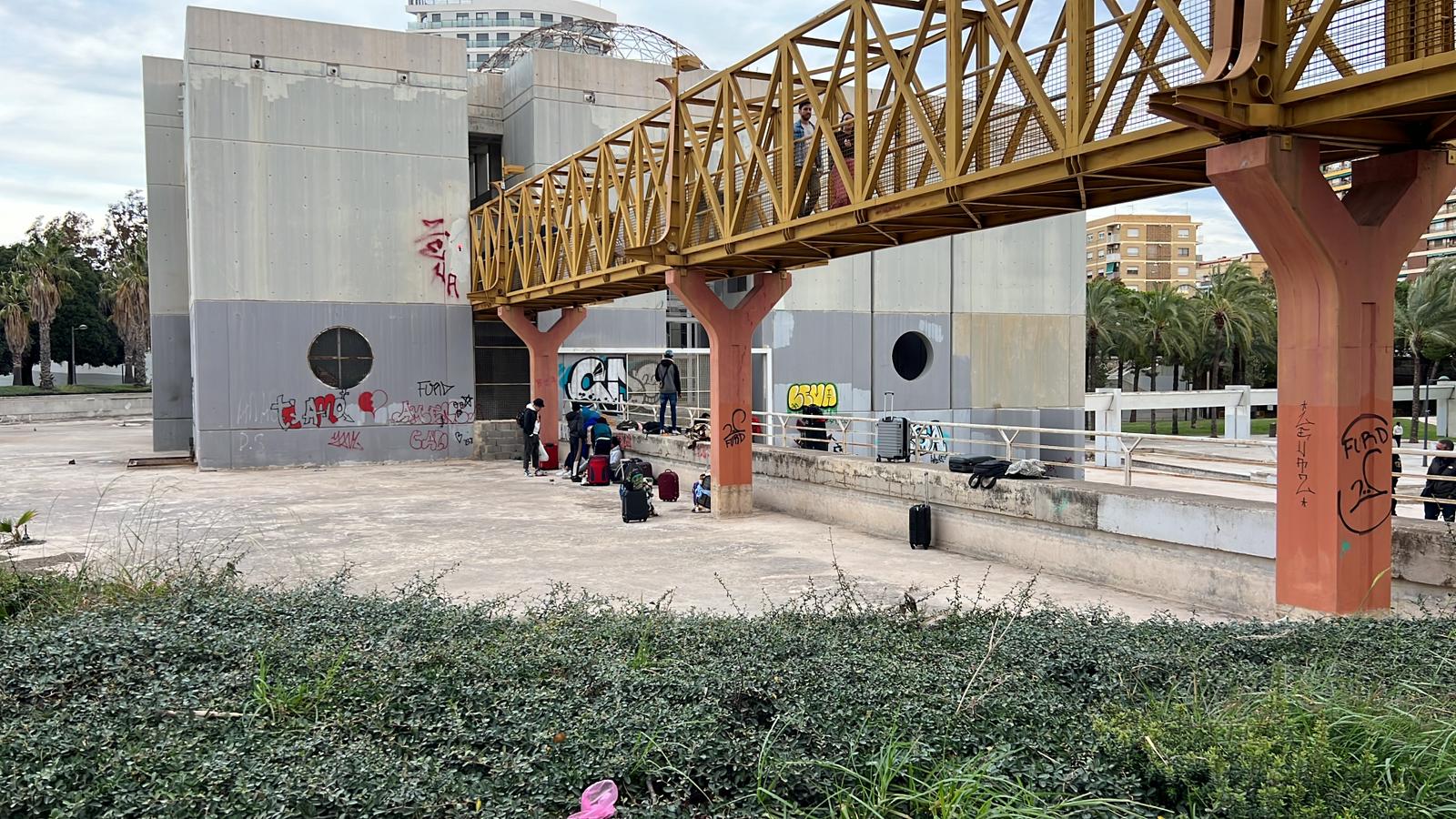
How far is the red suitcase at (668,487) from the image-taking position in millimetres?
21359

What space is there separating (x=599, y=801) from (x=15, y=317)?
252 feet

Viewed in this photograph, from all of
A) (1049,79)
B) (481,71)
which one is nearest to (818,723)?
(1049,79)

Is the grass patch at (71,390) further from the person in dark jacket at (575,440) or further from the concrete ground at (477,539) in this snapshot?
the person in dark jacket at (575,440)

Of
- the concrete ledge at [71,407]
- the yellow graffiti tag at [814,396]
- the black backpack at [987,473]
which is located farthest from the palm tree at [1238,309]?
the concrete ledge at [71,407]

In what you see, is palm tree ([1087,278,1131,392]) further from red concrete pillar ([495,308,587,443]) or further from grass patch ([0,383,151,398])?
grass patch ([0,383,151,398])

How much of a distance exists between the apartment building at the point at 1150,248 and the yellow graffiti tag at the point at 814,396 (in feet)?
431

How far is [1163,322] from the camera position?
178ft

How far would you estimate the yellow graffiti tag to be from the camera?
33.8 meters

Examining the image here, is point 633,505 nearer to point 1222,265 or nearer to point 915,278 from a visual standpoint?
point 915,278

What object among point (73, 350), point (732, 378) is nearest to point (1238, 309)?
point (732, 378)

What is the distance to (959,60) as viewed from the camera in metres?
11.8

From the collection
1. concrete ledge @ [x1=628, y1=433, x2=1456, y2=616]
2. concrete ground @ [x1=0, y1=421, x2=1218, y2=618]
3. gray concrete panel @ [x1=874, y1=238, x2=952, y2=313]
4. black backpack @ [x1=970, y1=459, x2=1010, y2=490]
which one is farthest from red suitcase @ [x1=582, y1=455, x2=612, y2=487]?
gray concrete panel @ [x1=874, y1=238, x2=952, y2=313]

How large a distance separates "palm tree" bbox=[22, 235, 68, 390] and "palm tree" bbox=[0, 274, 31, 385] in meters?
0.70

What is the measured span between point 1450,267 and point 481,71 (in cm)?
4315
